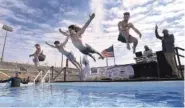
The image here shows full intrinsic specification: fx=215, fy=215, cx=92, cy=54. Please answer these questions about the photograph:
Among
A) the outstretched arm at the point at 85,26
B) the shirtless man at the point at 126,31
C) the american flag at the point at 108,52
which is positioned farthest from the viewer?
the american flag at the point at 108,52

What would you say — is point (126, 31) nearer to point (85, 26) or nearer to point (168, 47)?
point (168, 47)

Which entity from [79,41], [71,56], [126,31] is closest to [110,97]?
[79,41]

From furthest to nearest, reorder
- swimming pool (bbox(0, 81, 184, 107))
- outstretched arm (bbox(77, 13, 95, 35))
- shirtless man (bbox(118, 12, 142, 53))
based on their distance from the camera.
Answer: shirtless man (bbox(118, 12, 142, 53)) → outstretched arm (bbox(77, 13, 95, 35)) → swimming pool (bbox(0, 81, 184, 107))

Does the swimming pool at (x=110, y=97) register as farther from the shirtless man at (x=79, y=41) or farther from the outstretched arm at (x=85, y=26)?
the outstretched arm at (x=85, y=26)

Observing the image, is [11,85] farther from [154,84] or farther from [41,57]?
[41,57]

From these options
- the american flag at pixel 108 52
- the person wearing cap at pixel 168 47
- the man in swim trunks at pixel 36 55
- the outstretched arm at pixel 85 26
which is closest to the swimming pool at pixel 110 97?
the person wearing cap at pixel 168 47

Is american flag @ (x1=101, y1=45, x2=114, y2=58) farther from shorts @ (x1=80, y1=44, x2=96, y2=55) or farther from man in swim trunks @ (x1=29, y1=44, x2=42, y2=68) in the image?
shorts @ (x1=80, y1=44, x2=96, y2=55)

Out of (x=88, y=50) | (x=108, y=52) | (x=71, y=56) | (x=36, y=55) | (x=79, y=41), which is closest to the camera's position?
(x=88, y=50)

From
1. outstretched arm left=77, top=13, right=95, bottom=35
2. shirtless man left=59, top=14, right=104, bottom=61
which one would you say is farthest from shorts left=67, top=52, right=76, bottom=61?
outstretched arm left=77, top=13, right=95, bottom=35

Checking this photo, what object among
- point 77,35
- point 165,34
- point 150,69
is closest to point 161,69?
point 150,69

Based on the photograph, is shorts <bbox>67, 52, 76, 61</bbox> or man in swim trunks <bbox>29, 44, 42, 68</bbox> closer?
shorts <bbox>67, 52, 76, 61</bbox>

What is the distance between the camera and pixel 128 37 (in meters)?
13.8

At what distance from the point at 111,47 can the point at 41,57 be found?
7.99m

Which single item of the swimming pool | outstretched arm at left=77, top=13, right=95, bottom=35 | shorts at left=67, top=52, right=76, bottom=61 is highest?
Result: outstretched arm at left=77, top=13, right=95, bottom=35
